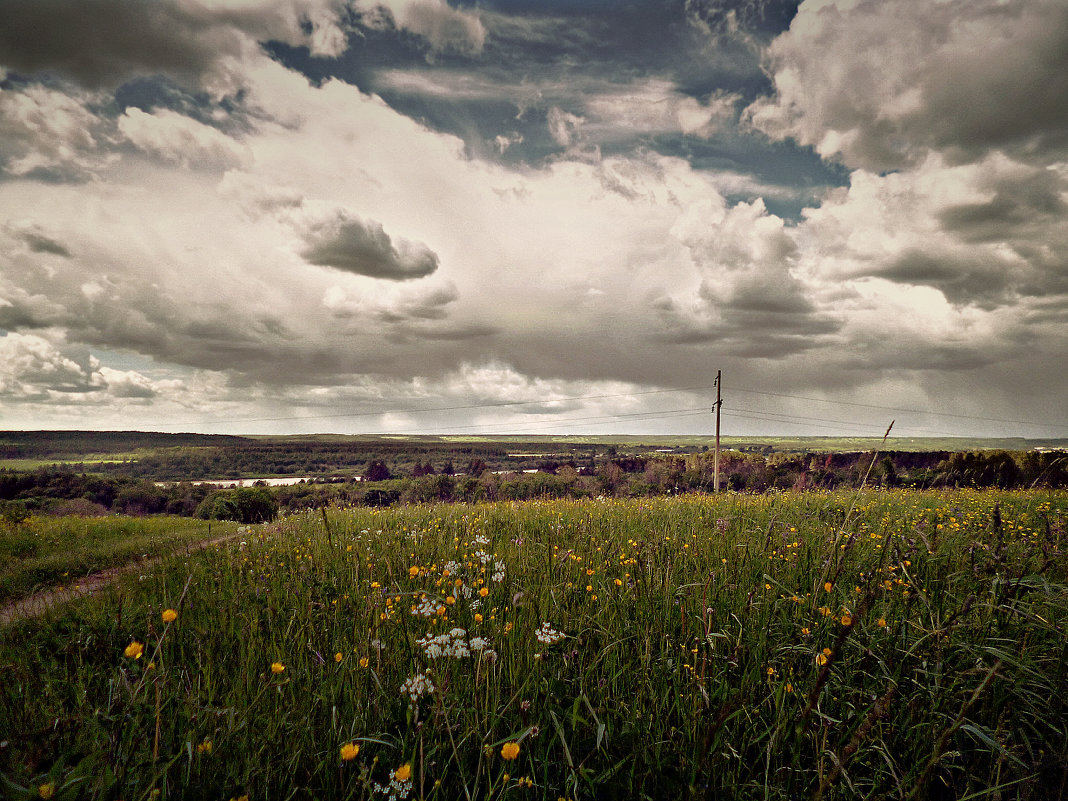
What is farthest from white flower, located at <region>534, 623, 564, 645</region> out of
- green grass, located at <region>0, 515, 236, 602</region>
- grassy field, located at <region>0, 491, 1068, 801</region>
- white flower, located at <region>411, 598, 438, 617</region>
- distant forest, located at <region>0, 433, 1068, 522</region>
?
green grass, located at <region>0, 515, 236, 602</region>

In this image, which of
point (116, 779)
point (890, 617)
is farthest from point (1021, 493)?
point (116, 779)

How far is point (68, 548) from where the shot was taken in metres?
16.6

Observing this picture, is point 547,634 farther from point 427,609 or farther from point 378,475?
point 378,475

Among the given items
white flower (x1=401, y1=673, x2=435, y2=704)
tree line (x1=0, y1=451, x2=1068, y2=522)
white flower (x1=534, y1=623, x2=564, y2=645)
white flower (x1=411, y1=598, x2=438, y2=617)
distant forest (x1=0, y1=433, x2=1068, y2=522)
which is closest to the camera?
white flower (x1=401, y1=673, x2=435, y2=704)

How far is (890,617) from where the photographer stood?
328 cm

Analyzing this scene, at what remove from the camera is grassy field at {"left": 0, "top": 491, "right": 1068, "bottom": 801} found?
6.22 ft

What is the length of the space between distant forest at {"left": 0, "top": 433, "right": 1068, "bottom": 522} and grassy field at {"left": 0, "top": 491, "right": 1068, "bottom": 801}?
1.11m

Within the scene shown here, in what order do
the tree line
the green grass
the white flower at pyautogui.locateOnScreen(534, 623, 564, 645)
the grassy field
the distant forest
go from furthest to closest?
1. the tree line
2. the distant forest
3. the green grass
4. the white flower at pyautogui.locateOnScreen(534, 623, 564, 645)
5. the grassy field

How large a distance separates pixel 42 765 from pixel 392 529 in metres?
5.51

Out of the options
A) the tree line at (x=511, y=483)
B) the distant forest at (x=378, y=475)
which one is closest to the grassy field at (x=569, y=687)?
the distant forest at (x=378, y=475)

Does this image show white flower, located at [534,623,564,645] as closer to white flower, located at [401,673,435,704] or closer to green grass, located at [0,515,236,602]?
white flower, located at [401,673,435,704]

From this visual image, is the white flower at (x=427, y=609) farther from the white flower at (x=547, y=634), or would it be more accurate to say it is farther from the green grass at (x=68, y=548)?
the green grass at (x=68, y=548)

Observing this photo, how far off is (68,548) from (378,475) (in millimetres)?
84882

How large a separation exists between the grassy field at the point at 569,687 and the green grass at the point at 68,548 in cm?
303
